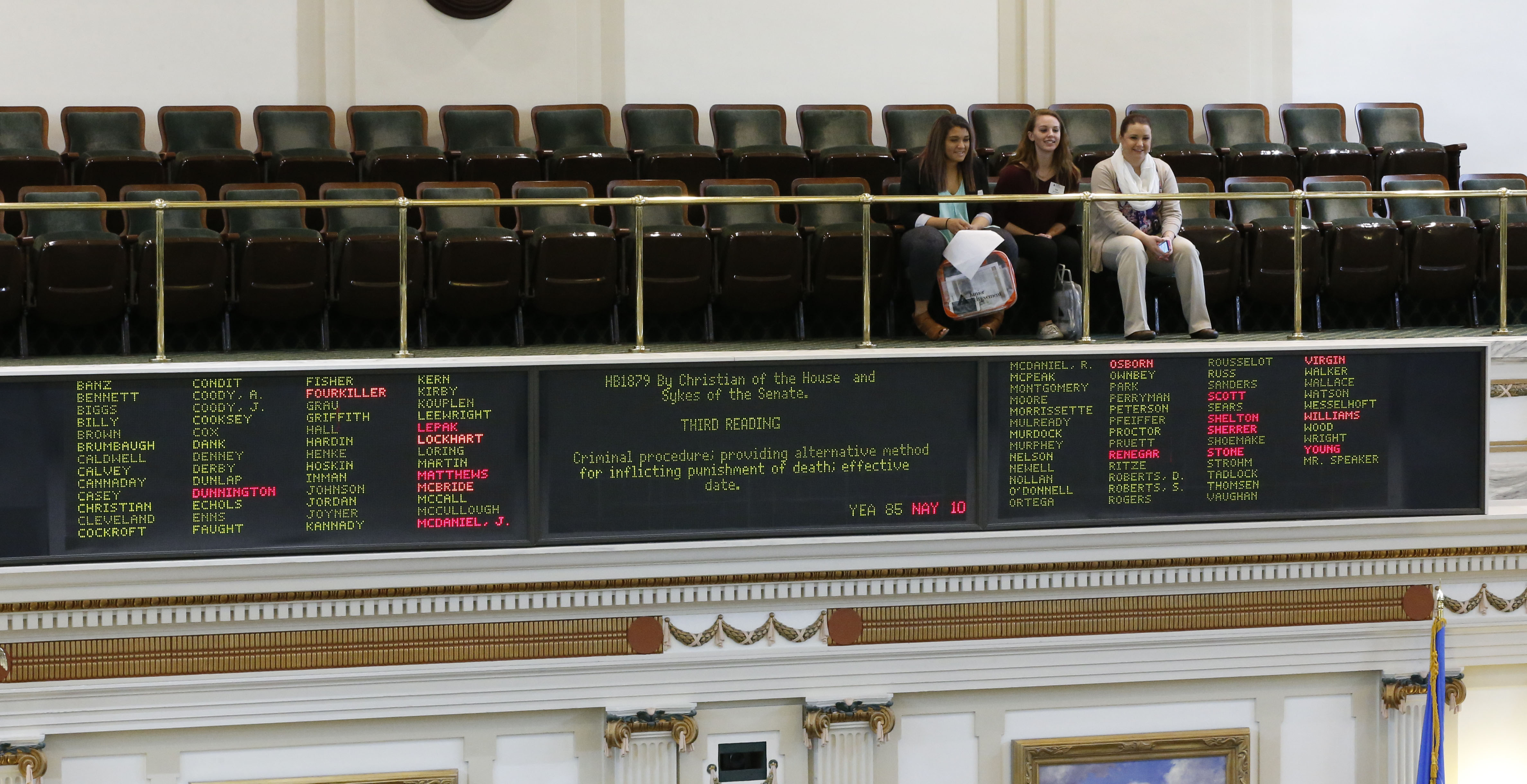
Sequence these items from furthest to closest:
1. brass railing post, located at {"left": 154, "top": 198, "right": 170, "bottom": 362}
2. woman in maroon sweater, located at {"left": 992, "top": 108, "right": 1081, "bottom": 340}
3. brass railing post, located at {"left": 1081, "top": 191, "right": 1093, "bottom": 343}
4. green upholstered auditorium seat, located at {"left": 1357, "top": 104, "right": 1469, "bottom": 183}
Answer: green upholstered auditorium seat, located at {"left": 1357, "top": 104, "right": 1469, "bottom": 183}
woman in maroon sweater, located at {"left": 992, "top": 108, "right": 1081, "bottom": 340}
brass railing post, located at {"left": 1081, "top": 191, "right": 1093, "bottom": 343}
brass railing post, located at {"left": 154, "top": 198, "right": 170, "bottom": 362}

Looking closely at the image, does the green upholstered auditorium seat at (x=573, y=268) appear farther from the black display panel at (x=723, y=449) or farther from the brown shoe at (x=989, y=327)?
the brown shoe at (x=989, y=327)

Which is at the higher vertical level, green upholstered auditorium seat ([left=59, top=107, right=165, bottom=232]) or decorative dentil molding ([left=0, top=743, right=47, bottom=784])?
green upholstered auditorium seat ([left=59, top=107, right=165, bottom=232])

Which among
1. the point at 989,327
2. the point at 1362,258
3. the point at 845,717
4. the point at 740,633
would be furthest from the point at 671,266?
the point at 1362,258

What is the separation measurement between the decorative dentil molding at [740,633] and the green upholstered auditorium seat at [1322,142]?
14.4ft

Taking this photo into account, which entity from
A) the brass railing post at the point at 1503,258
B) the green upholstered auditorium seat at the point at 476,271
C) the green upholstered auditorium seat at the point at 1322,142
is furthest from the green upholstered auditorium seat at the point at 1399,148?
the green upholstered auditorium seat at the point at 476,271

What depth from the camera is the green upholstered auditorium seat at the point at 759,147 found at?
716 cm

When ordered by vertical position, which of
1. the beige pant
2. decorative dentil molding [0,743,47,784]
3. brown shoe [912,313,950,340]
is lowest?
decorative dentil molding [0,743,47,784]

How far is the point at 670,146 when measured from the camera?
741 centimetres

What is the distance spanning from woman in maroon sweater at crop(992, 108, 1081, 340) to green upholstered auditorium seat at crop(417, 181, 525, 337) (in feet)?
6.89

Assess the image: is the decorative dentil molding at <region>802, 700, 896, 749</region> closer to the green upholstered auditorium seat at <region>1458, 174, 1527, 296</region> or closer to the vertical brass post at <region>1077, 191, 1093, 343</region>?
the vertical brass post at <region>1077, 191, 1093, 343</region>

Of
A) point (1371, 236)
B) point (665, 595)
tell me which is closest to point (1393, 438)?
point (1371, 236)

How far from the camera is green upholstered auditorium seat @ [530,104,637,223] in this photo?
23.3ft

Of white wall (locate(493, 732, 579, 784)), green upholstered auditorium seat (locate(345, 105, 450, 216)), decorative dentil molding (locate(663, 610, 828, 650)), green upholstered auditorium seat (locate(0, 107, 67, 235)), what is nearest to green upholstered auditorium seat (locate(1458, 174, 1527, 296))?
decorative dentil molding (locate(663, 610, 828, 650))

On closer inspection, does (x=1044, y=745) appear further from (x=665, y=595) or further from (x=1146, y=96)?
(x=1146, y=96)
